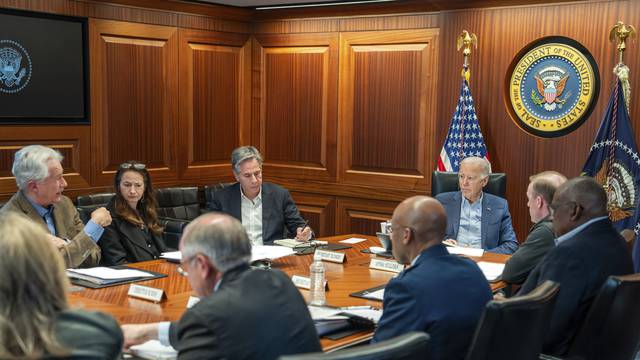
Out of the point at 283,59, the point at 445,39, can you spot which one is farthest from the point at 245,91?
the point at 445,39

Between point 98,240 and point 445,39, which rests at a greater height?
point 445,39

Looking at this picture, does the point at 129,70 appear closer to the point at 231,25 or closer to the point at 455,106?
the point at 231,25

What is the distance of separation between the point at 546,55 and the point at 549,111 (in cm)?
42

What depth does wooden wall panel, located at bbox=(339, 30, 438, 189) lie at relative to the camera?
6.56 meters

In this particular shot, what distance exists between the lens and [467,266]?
8.49 ft

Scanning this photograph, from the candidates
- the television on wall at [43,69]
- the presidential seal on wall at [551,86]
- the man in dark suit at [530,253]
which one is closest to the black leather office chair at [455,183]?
the presidential seal on wall at [551,86]

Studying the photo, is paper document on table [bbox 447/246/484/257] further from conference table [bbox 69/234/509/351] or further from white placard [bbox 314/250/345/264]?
white placard [bbox 314/250/345/264]

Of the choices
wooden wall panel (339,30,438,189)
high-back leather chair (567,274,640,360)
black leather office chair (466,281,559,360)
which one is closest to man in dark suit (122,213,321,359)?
black leather office chair (466,281,559,360)

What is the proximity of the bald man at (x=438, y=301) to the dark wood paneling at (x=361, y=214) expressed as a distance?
4.15 m

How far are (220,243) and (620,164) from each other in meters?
4.08

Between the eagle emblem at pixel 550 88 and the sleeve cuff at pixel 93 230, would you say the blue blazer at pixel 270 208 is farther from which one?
the eagle emblem at pixel 550 88

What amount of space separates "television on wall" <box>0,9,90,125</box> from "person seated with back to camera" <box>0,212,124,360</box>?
422 cm

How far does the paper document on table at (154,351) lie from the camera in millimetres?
2381

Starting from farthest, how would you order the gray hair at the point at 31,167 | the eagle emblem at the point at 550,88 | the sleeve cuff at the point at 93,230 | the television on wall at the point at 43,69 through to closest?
1. the eagle emblem at the point at 550,88
2. the television on wall at the point at 43,69
3. the sleeve cuff at the point at 93,230
4. the gray hair at the point at 31,167
